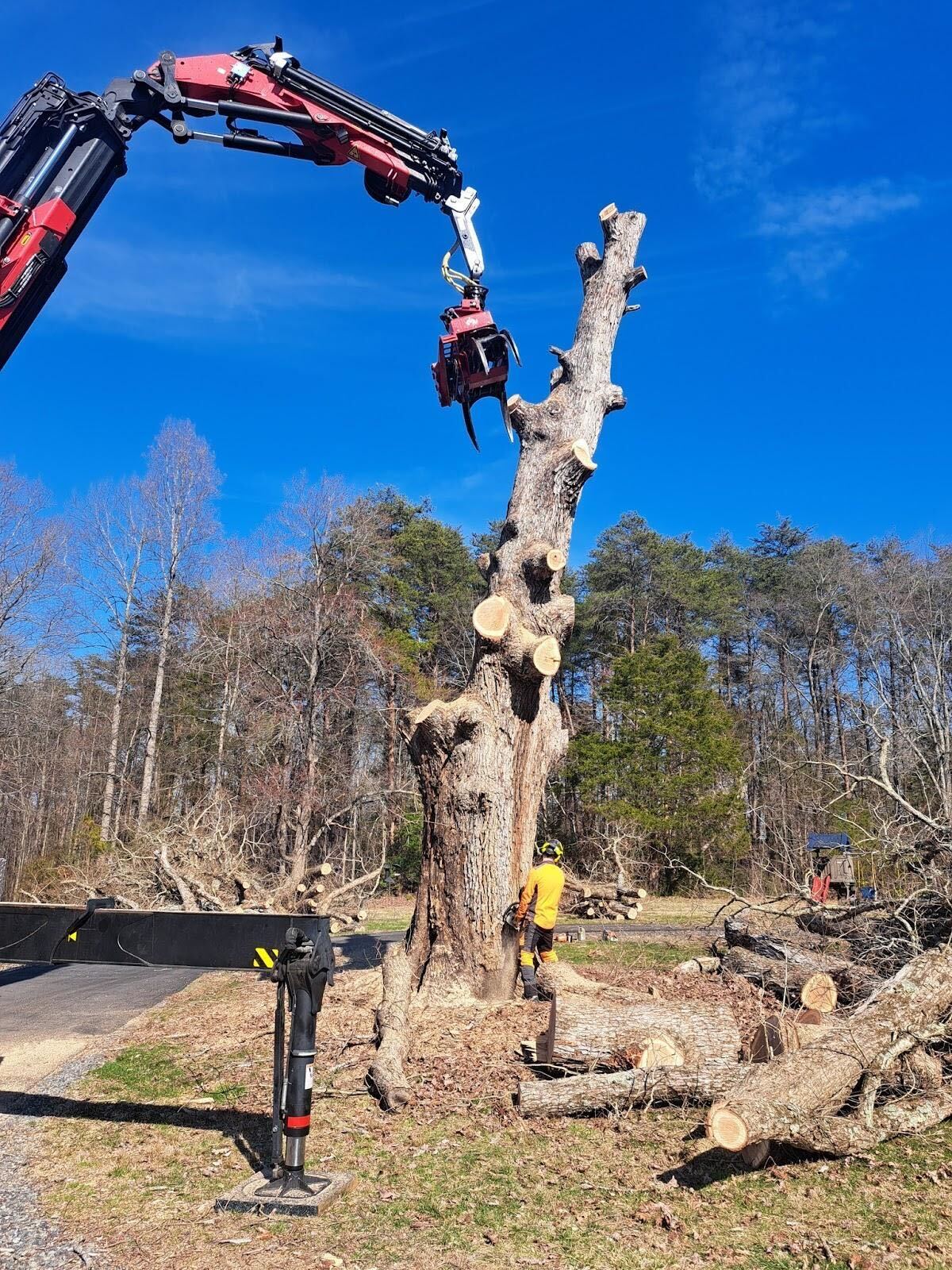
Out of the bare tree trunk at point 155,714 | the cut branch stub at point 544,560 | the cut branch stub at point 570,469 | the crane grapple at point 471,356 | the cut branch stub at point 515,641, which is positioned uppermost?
the bare tree trunk at point 155,714

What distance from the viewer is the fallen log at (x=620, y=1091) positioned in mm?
5617

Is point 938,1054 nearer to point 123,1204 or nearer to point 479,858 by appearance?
point 479,858

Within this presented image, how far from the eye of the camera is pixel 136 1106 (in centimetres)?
618

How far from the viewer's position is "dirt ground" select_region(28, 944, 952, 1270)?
3875mm

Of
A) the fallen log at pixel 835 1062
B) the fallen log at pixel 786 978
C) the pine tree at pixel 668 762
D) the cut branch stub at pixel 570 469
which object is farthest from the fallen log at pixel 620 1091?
the pine tree at pixel 668 762

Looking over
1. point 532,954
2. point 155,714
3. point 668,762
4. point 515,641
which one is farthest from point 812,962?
point 155,714

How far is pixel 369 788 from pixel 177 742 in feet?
29.8

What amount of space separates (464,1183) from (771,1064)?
178 centimetres

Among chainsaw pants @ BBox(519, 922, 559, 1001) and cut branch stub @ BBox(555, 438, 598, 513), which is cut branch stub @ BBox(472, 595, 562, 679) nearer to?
cut branch stub @ BBox(555, 438, 598, 513)

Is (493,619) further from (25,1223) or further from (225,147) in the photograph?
(25,1223)

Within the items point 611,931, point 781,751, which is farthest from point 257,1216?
point 781,751

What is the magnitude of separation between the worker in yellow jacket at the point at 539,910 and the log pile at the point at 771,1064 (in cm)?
101

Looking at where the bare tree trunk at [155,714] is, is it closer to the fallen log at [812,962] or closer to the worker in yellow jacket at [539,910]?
the worker in yellow jacket at [539,910]

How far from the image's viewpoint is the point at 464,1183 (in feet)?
15.3
